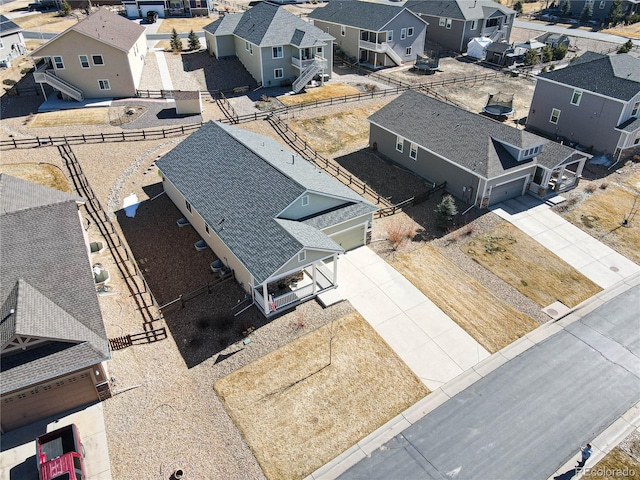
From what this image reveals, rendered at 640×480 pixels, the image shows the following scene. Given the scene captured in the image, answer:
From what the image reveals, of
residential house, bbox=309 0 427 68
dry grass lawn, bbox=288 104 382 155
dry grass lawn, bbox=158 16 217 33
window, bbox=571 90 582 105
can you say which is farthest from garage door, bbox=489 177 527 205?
dry grass lawn, bbox=158 16 217 33

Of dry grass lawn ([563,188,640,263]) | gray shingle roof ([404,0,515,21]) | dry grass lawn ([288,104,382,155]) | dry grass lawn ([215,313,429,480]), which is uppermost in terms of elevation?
gray shingle roof ([404,0,515,21])

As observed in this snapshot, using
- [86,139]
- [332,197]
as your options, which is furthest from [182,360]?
[86,139]

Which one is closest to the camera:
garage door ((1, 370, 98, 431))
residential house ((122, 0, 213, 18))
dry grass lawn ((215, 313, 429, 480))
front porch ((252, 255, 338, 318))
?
garage door ((1, 370, 98, 431))

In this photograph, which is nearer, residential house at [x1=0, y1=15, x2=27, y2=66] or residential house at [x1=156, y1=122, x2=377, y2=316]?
residential house at [x1=156, y1=122, x2=377, y2=316]

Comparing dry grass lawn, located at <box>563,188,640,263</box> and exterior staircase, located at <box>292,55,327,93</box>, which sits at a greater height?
exterior staircase, located at <box>292,55,327,93</box>

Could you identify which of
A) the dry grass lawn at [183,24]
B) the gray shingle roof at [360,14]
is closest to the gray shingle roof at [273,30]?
the gray shingle roof at [360,14]

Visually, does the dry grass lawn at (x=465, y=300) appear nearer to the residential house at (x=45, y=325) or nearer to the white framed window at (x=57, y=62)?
the residential house at (x=45, y=325)

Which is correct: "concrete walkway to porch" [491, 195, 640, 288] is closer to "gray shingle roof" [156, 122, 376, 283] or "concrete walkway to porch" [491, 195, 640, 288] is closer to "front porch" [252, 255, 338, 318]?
"gray shingle roof" [156, 122, 376, 283]

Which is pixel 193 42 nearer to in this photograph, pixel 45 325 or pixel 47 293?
pixel 47 293
